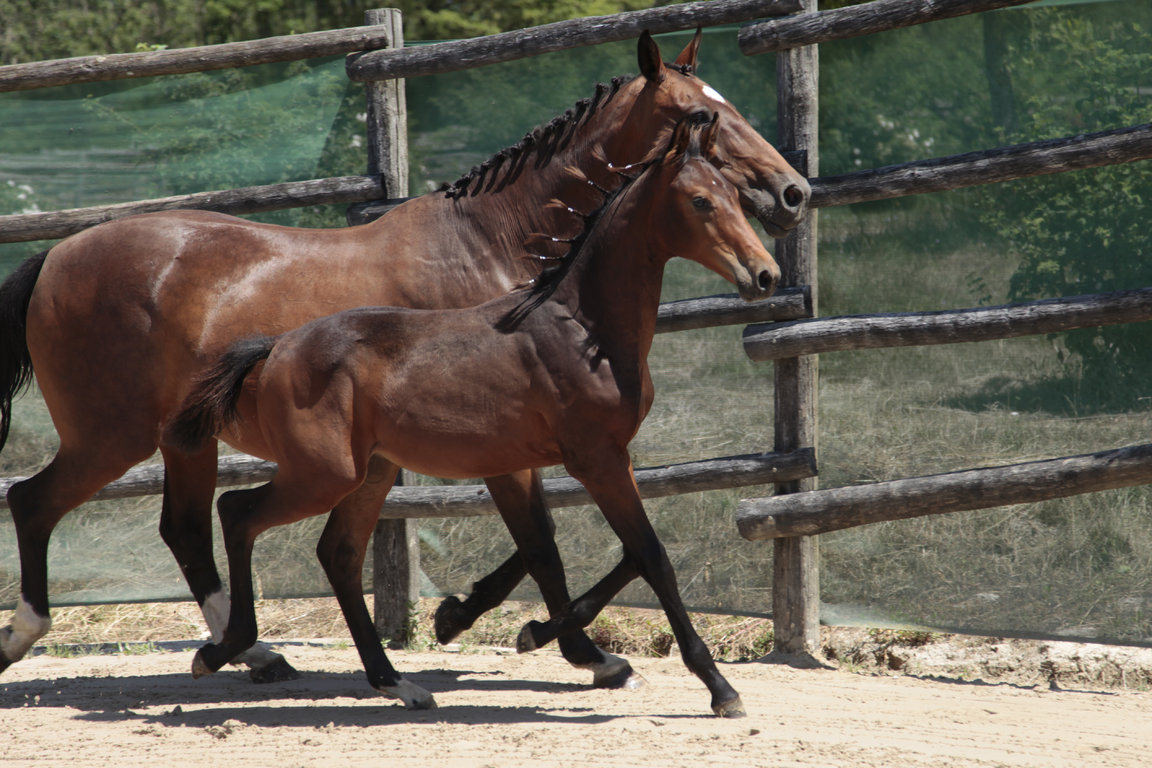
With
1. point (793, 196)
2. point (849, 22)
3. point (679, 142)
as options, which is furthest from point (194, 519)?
point (849, 22)

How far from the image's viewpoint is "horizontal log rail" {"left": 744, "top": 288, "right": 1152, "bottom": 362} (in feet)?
13.9

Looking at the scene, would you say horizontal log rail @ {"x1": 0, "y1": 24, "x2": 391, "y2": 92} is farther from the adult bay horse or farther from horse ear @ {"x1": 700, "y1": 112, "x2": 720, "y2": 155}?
horse ear @ {"x1": 700, "y1": 112, "x2": 720, "y2": 155}

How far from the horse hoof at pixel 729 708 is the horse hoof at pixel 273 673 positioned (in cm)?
179

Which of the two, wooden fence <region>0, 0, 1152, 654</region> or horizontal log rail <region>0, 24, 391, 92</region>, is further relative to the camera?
horizontal log rail <region>0, 24, 391, 92</region>

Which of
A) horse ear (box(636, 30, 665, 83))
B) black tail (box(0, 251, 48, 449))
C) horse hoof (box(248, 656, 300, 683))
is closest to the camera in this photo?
horse ear (box(636, 30, 665, 83))

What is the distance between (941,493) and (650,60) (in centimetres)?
193

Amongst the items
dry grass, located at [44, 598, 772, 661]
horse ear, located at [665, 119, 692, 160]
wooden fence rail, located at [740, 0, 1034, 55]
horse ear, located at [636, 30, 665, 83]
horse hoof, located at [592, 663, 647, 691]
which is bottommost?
dry grass, located at [44, 598, 772, 661]

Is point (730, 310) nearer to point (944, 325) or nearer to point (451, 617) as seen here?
point (944, 325)

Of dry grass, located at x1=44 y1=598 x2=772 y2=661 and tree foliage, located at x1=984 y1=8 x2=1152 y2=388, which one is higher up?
tree foliage, located at x1=984 y1=8 x2=1152 y2=388

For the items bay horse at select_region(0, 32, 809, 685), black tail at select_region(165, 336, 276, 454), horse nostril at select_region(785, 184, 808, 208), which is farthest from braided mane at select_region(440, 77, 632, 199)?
black tail at select_region(165, 336, 276, 454)

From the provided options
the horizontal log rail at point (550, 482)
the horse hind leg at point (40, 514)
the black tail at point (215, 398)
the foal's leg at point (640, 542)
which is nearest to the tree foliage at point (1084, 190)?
the horizontal log rail at point (550, 482)

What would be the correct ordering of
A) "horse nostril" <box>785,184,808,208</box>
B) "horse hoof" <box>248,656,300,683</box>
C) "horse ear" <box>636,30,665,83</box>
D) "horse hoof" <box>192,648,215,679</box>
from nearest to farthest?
"horse hoof" <box>192,648,215,679</box>
"horse nostril" <box>785,184,808,208</box>
"horse ear" <box>636,30,665,83</box>
"horse hoof" <box>248,656,300,683</box>

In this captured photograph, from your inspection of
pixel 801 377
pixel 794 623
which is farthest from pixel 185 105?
pixel 794 623

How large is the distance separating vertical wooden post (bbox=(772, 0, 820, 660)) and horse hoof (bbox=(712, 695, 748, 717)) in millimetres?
1375
